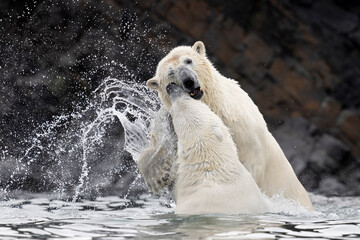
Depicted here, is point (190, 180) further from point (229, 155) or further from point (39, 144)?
point (39, 144)

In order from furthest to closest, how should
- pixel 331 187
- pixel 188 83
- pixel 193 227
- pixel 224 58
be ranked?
pixel 224 58
pixel 331 187
pixel 188 83
pixel 193 227

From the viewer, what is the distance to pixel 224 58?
9797 mm

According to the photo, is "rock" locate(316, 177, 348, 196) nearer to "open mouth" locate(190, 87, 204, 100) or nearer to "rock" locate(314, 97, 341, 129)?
"rock" locate(314, 97, 341, 129)

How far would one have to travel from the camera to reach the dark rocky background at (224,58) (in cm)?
961

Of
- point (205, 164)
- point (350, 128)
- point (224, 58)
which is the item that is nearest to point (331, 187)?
point (350, 128)

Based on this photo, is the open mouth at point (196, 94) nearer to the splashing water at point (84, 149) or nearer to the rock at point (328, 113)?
the splashing water at point (84, 149)

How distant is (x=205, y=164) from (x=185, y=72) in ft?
2.64

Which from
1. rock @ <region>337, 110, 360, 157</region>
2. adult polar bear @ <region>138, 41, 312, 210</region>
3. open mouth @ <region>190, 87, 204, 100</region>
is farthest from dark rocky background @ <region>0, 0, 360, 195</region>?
open mouth @ <region>190, 87, 204, 100</region>

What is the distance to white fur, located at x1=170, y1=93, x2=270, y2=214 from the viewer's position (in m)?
5.15

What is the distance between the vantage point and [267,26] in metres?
9.81

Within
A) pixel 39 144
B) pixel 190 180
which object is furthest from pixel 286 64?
pixel 190 180

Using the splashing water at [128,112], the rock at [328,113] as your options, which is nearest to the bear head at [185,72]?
the splashing water at [128,112]

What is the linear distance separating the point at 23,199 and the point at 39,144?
1.85 metres

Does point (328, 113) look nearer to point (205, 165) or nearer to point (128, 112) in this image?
point (128, 112)
